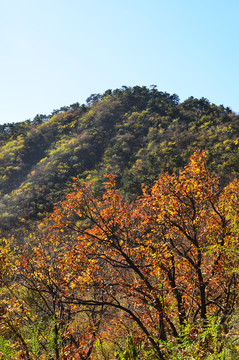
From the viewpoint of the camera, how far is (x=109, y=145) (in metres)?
55.4

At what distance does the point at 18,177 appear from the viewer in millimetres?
52188

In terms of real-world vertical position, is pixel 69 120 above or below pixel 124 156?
above

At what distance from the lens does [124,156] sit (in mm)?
49906

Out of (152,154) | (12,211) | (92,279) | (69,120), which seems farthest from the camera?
(69,120)

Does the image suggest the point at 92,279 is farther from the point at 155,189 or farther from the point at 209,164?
the point at 209,164

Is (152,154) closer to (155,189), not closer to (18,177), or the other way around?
(18,177)

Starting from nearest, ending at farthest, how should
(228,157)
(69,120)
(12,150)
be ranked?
1. (228,157)
2. (12,150)
3. (69,120)

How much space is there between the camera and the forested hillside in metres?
39.0

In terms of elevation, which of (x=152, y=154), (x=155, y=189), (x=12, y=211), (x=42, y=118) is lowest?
(x=155, y=189)

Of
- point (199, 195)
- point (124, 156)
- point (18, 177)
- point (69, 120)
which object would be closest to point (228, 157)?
point (124, 156)

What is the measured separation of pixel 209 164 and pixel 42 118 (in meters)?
55.1

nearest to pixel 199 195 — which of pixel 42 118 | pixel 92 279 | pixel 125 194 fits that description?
pixel 92 279

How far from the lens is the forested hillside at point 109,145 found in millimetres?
39031

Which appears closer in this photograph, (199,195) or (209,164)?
(199,195)
